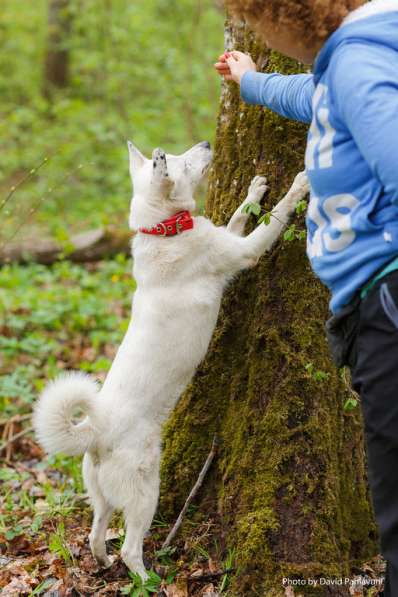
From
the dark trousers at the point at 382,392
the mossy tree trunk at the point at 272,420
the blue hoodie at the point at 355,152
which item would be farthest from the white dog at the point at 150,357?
the dark trousers at the point at 382,392

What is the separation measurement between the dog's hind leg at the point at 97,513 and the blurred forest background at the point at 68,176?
0.45 feet

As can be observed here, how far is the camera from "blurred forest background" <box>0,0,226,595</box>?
4027mm

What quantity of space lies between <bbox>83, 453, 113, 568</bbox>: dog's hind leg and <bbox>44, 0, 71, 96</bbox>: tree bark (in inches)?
431

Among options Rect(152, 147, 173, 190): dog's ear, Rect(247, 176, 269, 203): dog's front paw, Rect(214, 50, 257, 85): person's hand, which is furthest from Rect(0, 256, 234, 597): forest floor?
Rect(214, 50, 257, 85): person's hand

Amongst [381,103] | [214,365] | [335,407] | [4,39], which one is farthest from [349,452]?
[4,39]

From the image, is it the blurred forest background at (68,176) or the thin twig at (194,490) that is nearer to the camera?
the thin twig at (194,490)

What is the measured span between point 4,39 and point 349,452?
14.3 meters

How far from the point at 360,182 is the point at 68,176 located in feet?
9.06

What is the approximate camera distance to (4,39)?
49.2 feet

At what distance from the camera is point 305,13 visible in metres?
1.95

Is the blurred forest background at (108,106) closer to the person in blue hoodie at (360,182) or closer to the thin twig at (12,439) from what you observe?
the thin twig at (12,439)

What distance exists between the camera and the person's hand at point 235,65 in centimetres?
308

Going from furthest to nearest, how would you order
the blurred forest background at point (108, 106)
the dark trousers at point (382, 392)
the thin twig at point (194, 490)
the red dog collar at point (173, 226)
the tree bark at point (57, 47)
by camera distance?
the tree bark at point (57, 47) → the blurred forest background at point (108, 106) → the red dog collar at point (173, 226) → the thin twig at point (194, 490) → the dark trousers at point (382, 392)

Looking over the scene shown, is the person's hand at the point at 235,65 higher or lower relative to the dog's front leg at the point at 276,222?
higher
